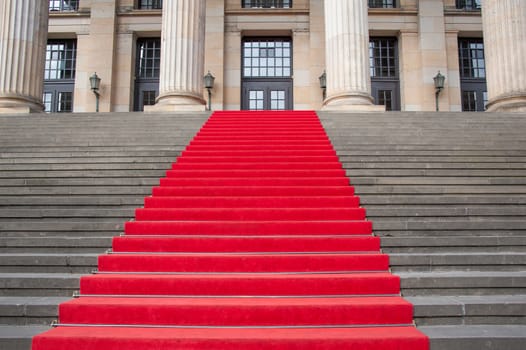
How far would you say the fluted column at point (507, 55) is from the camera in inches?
512

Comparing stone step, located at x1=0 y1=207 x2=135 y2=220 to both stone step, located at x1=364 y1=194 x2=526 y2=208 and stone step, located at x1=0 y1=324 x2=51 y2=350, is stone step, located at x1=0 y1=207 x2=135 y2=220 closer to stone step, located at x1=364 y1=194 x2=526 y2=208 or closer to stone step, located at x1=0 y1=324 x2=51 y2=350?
stone step, located at x1=0 y1=324 x2=51 y2=350

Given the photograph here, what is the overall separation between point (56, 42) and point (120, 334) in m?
21.2

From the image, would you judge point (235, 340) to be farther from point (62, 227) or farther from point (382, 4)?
point (382, 4)

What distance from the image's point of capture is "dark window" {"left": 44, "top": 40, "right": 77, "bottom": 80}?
67.9 feet

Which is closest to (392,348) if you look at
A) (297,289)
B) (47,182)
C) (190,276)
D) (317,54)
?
(297,289)

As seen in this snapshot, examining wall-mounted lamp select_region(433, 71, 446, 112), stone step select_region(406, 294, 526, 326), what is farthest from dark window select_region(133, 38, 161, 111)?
stone step select_region(406, 294, 526, 326)

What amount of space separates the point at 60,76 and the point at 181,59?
34.3 ft

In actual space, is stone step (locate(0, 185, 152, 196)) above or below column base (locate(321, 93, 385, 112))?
below

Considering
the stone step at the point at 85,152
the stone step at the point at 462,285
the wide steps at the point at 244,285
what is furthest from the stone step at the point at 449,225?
the stone step at the point at 85,152

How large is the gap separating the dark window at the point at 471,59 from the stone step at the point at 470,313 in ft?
61.0

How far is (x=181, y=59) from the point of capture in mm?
13250

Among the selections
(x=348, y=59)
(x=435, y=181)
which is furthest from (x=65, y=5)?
(x=435, y=181)

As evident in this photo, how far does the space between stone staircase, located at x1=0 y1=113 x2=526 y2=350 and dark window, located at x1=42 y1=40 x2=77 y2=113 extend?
1007 centimetres

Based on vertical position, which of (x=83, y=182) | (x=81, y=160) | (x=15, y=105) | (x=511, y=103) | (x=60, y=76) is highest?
(x=60, y=76)
